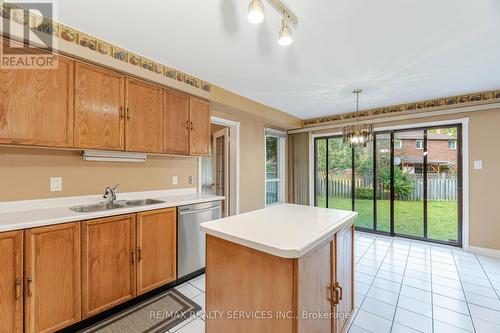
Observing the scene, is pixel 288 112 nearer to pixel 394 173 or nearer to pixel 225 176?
pixel 225 176

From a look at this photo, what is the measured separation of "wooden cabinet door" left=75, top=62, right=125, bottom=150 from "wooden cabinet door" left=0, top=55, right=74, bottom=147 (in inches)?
2.5

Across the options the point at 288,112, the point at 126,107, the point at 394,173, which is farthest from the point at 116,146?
the point at 394,173

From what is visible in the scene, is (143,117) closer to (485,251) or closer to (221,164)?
(221,164)

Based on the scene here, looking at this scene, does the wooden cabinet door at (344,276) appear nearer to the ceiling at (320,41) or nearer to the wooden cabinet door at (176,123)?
the ceiling at (320,41)

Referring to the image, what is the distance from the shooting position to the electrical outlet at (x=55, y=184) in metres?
2.05

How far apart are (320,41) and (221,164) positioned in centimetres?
276

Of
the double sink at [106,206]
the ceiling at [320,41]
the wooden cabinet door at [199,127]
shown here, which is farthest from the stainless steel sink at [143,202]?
the ceiling at [320,41]

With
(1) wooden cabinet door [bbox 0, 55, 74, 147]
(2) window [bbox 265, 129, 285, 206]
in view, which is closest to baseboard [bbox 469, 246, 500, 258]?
(2) window [bbox 265, 129, 285, 206]

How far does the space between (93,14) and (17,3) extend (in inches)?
20.2

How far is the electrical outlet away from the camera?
6.71 feet

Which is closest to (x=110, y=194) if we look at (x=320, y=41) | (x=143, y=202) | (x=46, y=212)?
(x=143, y=202)

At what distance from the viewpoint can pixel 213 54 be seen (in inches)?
89.7

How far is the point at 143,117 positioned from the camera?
2.43 metres

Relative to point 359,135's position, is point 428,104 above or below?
above
